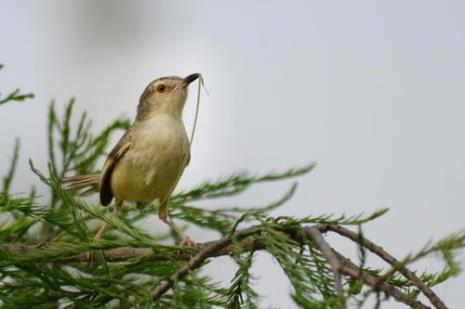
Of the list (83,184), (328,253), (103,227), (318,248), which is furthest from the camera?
(83,184)

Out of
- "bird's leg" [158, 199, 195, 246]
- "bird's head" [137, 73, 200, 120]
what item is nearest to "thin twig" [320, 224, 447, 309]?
"bird's leg" [158, 199, 195, 246]

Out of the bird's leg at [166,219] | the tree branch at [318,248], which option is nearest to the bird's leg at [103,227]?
the bird's leg at [166,219]

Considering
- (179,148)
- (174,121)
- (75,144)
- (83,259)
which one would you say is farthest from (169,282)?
(174,121)

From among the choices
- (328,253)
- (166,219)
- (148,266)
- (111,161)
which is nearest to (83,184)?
(111,161)

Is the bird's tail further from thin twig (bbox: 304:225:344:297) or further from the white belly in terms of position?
thin twig (bbox: 304:225:344:297)

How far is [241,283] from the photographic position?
247cm

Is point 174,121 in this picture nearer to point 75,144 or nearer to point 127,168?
point 127,168

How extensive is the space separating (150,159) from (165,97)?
0.74 metres

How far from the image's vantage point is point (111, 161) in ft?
18.5

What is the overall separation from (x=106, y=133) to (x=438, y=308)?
320cm

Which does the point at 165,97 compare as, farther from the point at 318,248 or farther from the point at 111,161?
the point at 318,248

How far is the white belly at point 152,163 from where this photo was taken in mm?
5422

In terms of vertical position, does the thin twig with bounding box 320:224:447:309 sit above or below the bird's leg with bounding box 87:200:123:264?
below

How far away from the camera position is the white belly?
542 centimetres
